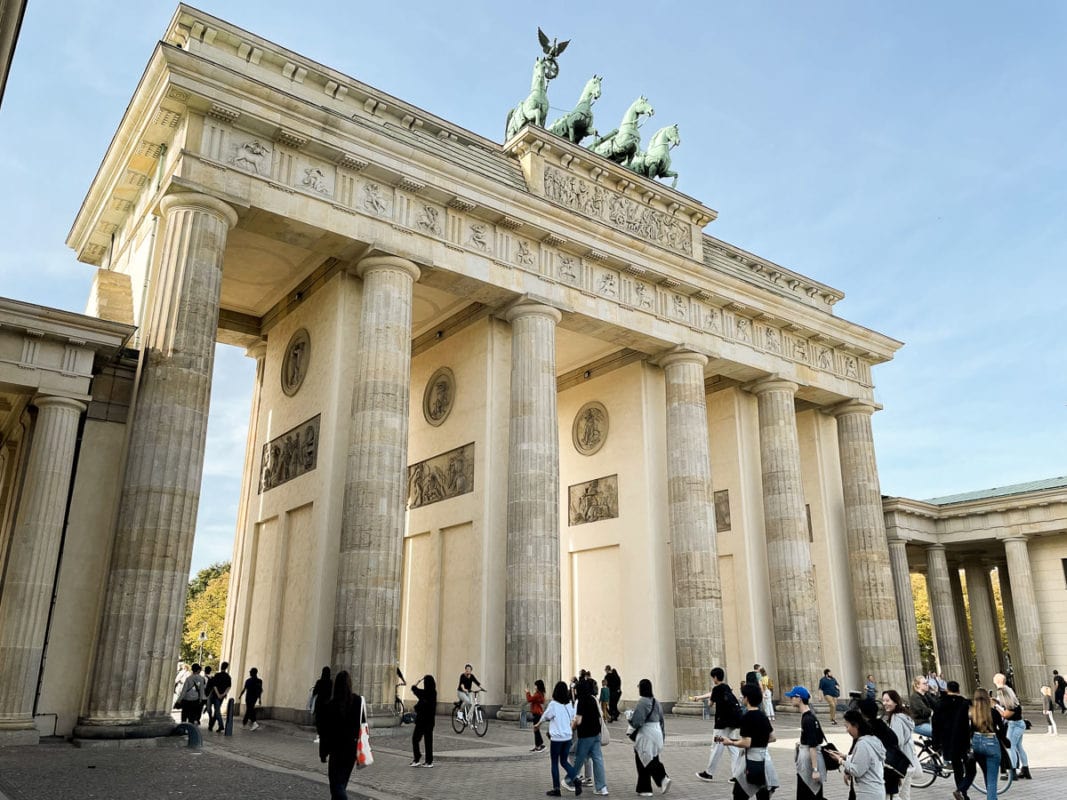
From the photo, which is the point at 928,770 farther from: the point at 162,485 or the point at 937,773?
the point at 162,485

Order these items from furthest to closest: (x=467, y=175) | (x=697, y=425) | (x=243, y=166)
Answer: (x=697, y=425) → (x=467, y=175) → (x=243, y=166)

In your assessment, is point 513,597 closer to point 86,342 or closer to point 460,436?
point 460,436

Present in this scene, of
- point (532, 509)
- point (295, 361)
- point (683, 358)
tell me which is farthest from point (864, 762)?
point (683, 358)

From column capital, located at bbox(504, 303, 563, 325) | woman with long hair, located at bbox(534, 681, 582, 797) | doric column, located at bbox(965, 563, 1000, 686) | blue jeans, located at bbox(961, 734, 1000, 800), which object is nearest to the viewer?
blue jeans, located at bbox(961, 734, 1000, 800)

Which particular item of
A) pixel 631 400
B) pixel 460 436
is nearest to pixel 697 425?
pixel 631 400

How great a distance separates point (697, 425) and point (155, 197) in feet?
54.1

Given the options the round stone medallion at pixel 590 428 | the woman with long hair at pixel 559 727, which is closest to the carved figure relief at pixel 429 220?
the round stone medallion at pixel 590 428

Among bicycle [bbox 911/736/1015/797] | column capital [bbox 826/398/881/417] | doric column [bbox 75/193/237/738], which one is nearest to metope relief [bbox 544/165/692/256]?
column capital [bbox 826/398/881/417]

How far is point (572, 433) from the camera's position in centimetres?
3038

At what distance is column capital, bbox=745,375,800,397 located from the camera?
1142 inches

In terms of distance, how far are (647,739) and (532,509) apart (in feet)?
37.3

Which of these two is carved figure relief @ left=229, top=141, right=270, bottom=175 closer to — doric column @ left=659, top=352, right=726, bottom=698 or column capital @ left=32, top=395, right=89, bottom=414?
column capital @ left=32, top=395, right=89, bottom=414

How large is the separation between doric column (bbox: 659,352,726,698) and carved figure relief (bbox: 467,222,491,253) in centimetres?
764

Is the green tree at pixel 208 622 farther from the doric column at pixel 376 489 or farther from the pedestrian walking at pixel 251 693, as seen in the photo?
the doric column at pixel 376 489
